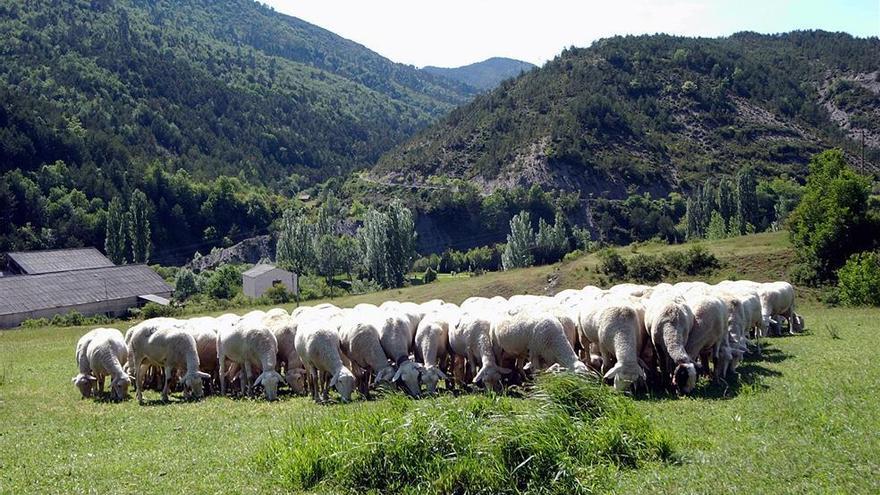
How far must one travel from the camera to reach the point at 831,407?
14.0 meters

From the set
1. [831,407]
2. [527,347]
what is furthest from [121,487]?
[831,407]

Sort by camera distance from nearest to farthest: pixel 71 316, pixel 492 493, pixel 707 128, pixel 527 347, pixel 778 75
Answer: pixel 492 493, pixel 527 347, pixel 71 316, pixel 707 128, pixel 778 75

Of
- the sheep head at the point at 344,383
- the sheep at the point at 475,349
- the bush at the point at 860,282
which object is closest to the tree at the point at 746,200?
the bush at the point at 860,282

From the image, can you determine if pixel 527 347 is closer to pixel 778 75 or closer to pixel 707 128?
pixel 707 128

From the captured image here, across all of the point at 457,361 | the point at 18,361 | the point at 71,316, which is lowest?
the point at 71,316

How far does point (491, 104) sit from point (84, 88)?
102m

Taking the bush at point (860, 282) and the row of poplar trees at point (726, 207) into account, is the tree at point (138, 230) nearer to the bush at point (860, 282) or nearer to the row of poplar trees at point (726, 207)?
the row of poplar trees at point (726, 207)

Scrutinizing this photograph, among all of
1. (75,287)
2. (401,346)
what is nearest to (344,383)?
(401,346)

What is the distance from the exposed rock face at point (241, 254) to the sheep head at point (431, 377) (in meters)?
103

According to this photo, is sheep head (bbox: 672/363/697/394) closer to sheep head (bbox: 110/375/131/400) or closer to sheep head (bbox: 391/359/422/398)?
sheep head (bbox: 391/359/422/398)

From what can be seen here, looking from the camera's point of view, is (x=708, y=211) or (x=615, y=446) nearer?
(x=615, y=446)

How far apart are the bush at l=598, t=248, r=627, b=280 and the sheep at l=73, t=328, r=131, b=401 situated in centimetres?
3498

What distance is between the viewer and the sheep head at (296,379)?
21.1 m

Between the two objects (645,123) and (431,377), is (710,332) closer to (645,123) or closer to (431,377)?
(431,377)
